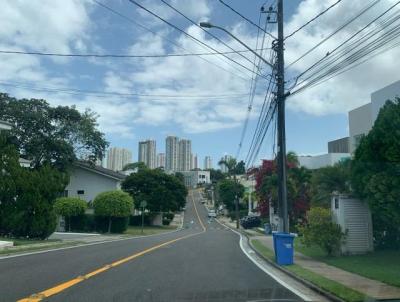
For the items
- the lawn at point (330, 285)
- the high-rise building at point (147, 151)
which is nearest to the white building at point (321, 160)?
the lawn at point (330, 285)

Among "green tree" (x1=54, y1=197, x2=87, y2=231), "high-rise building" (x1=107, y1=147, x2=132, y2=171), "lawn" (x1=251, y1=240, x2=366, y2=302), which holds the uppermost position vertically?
"high-rise building" (x1=107, y1=147, x2=132, y2=171)

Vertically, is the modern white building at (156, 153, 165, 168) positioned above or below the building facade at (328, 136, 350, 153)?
above

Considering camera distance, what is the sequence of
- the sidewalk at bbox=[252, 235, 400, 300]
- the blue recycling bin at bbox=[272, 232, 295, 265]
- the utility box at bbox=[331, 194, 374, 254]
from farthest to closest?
the utility box at bbox=[331, 194, 374, 254]
the blue recycling bin at bbox=[272, 232, 295, 265]
the sidewalk at bbox=[252, 235, 400, 300]

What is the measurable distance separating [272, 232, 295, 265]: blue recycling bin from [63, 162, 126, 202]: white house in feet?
160

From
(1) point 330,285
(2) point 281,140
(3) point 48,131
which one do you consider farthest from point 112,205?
(1) point 330,285

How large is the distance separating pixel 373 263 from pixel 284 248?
284 centimetres

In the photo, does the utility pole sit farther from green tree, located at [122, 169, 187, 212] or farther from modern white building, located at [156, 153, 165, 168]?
modern white building, located at [156, 153, 165, 168]

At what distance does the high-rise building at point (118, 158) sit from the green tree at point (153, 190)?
9558 centimetres

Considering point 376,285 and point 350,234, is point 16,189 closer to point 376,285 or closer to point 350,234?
point 350,234

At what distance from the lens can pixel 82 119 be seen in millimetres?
64625

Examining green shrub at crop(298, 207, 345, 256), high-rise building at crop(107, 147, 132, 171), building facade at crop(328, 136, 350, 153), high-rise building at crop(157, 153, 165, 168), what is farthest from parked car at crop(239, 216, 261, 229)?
high-rise building at crop(157, 153, 165, 168)

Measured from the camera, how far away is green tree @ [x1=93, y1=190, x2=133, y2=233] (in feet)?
162

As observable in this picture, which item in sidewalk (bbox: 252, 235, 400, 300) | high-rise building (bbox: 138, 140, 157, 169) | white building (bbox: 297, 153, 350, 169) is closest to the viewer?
sidewalk (bbox: 252, 235, 400, 300)

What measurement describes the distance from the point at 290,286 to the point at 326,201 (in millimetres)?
12308
